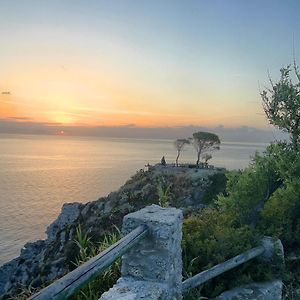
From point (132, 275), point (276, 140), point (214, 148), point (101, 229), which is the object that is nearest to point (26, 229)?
point (101, 229)

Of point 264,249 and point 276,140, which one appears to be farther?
point 276,140

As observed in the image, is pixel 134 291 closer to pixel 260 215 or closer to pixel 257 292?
pixel 257 292

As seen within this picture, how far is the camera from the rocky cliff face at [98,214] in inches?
1288

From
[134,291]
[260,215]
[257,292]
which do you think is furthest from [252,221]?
[134,291]

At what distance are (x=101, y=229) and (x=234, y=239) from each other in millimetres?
29680

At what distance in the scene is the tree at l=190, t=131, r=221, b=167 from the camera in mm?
71231

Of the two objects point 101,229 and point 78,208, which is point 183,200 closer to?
point 101,229

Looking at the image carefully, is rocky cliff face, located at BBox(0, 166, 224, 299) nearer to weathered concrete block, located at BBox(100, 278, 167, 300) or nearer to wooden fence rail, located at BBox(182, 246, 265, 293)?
wooden fence rail, located at BBox(182, 246, 265, 293)

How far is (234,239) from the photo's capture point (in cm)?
Answer: 729

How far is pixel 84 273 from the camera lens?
3096 mm

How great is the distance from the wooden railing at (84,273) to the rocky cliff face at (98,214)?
2758 centimetres

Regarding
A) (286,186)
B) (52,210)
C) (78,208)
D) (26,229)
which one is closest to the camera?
(286,186)

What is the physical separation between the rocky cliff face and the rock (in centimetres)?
2449

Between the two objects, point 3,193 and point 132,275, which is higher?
point 132,275
